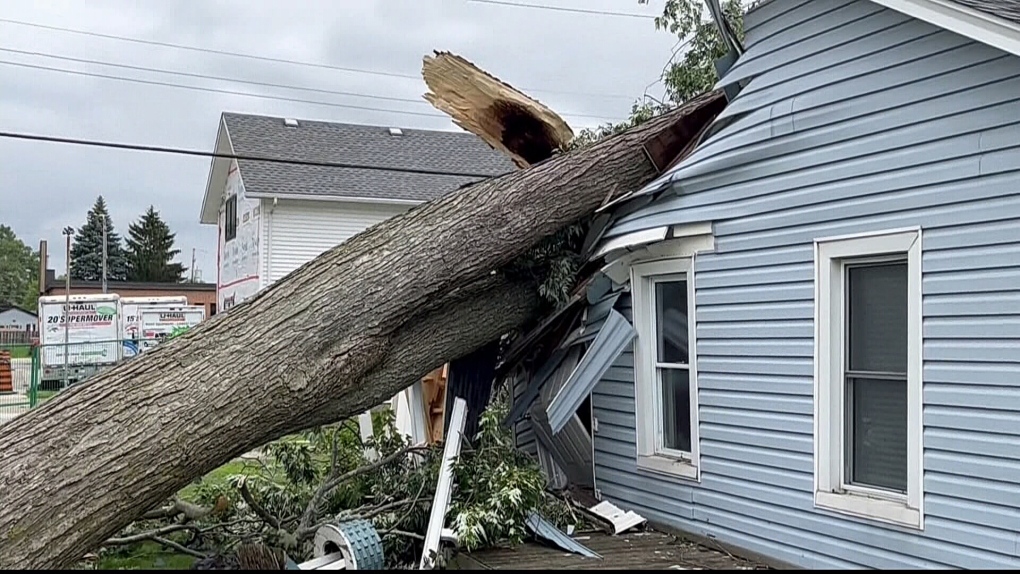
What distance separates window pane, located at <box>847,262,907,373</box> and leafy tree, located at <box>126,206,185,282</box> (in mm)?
66418

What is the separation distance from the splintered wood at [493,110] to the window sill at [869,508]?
420 centimetres

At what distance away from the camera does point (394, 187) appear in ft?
80.0

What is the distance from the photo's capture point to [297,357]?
582cm

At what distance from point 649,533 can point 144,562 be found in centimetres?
391

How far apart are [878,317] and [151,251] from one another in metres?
67.9

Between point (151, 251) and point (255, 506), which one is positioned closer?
point (255, 506)

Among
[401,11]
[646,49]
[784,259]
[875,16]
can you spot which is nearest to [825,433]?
[784,259]

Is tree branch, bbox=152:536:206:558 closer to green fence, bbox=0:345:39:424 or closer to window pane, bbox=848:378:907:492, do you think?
window pane, bbox=848:378:907:492

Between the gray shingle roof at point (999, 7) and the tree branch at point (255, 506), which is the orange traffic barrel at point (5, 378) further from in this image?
the gray shingle roof at point (999, 7)

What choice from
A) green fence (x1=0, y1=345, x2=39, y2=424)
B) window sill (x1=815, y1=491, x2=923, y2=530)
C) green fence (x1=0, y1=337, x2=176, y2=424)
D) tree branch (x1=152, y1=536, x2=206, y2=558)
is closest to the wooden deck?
window sill (x1=815, y1=491, x2=923, y2=530)

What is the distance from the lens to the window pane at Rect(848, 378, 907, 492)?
5.08 meters

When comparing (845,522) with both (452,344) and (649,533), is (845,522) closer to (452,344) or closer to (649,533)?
(649,533)

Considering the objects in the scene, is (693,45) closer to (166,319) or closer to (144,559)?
(144,559)

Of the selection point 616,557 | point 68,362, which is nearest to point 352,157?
point 68,362
